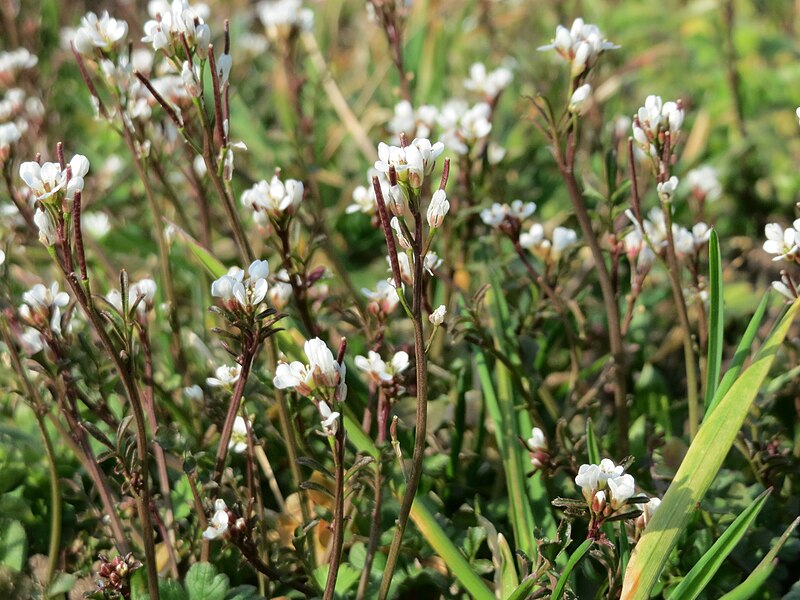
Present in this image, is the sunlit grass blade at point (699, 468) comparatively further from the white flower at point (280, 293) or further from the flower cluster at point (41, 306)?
the flower cluster at point (41, 306)

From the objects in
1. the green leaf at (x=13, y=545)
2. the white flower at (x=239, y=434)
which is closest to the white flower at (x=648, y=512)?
the white flower at (x=239, y=434)

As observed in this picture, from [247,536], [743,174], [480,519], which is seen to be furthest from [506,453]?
[743,174]

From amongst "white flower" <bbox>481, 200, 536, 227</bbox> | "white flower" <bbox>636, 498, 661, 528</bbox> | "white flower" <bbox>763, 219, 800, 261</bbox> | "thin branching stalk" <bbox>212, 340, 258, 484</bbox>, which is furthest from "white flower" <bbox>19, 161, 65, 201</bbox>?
"white flower" <bbox>763, 219, 800, 261</bbox>

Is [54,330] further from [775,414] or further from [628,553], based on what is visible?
[775,414]

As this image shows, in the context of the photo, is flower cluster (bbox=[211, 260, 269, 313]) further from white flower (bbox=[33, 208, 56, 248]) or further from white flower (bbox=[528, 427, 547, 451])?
white flower (bbox=[528, 427, 547, 451])

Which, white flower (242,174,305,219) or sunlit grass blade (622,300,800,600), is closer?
sunlit grass blade (622,300,800,600)

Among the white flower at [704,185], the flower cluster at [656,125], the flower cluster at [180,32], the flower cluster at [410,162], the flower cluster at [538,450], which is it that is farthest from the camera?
the white flower at [704,185]
